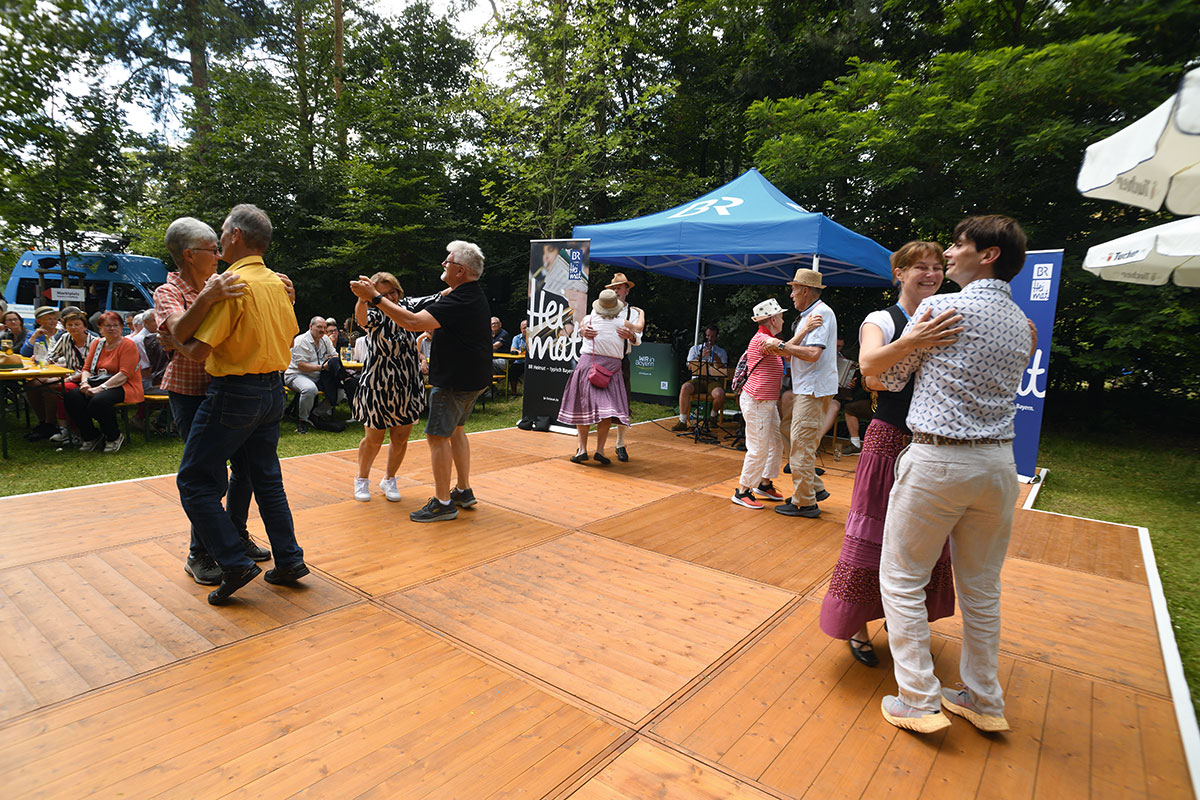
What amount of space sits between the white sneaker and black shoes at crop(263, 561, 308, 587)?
1.52 m

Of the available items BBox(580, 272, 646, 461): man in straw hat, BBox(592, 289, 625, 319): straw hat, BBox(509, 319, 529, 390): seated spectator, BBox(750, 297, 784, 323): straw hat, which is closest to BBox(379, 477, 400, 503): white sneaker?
BBox(580, 272, 646, 461): man in straw hat

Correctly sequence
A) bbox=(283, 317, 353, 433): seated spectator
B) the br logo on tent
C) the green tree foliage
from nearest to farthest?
1. the br logo on tent
2. bbox=(283, 317, 353, 433): seated spectator
3. the green tree foliage

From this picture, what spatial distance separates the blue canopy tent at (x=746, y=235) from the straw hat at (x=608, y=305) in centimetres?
120

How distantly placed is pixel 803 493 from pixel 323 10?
781 inches

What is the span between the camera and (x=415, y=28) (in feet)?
63.1

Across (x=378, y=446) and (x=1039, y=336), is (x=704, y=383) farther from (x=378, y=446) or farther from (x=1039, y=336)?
(x=378, y=446)

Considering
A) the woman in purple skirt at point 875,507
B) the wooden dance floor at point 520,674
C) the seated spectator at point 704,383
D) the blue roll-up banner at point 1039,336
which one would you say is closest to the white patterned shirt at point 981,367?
the woman in purple skirt at point 875,507

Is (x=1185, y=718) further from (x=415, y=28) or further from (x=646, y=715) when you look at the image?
(x=415, y=28)

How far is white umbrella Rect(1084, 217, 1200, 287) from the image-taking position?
4.00 meters

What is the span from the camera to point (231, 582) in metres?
2.92

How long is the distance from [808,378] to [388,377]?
3237 millimetres

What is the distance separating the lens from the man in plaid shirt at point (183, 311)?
2.90 metres

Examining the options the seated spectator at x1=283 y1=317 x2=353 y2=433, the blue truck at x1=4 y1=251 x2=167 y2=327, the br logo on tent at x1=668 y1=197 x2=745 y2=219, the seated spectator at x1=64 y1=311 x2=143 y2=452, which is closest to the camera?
the seated spectator at x1=64 y1=311 x2=143 y2=452

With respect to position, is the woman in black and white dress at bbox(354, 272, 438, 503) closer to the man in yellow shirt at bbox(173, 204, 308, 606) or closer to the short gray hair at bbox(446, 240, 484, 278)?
the short gray hair at bbox(446, 240, 484, 278)
